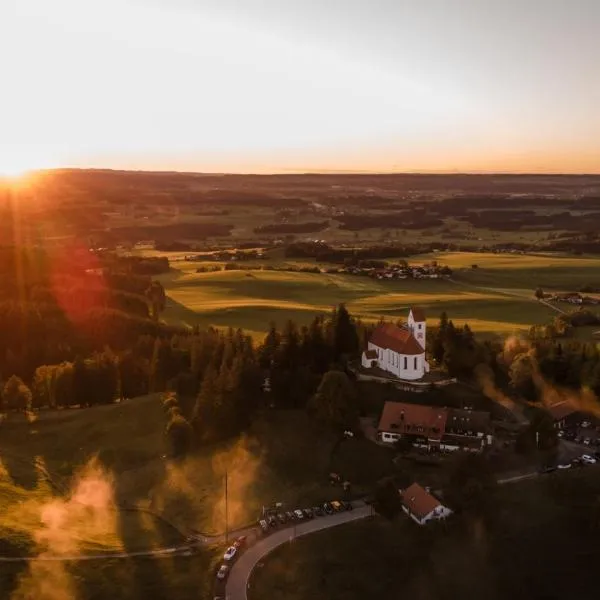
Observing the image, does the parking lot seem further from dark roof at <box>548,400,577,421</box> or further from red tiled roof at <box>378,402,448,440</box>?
dark roof at <box>548,400,577,421</box>

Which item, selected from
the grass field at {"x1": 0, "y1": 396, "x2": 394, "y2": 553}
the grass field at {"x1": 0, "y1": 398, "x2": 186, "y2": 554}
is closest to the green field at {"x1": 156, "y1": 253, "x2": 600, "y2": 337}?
the grass field at {"x1": 0, "y1": 398, "x2": 186, "y2": 554}

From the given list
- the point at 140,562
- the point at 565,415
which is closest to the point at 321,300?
the point at 565,415

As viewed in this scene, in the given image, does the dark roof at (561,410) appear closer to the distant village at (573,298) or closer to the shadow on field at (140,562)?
the shadow on field at (140,562)

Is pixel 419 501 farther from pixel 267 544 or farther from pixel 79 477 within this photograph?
pixel 79 477

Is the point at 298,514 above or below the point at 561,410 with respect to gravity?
below

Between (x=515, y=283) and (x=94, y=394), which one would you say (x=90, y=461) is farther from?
(x=515, y=283)

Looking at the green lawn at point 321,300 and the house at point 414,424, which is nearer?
the house at point 414,424

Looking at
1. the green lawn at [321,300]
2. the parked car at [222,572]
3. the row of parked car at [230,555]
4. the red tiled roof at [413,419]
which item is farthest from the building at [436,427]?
the green lawn at [321,300]
